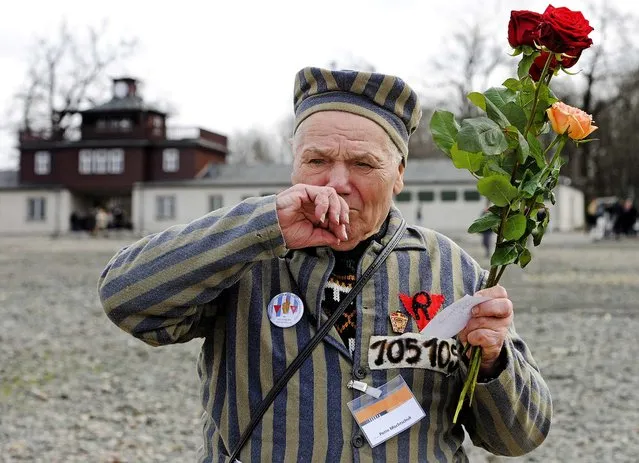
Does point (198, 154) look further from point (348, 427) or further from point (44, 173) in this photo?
point (348, 427)

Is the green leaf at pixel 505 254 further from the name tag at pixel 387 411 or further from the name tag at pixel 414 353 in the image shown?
the name tag at pixel 387 411

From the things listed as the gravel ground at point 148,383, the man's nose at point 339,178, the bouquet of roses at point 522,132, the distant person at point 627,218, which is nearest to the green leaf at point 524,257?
the bouquet of roses at point 522,132

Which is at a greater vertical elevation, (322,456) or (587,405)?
(322,456)

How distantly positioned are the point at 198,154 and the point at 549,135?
52615mm

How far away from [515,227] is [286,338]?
62cm

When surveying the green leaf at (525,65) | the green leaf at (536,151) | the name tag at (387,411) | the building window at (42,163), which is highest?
the building window at (42,163)

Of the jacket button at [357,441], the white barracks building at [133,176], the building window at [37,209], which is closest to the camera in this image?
the jacket button at [357,441]

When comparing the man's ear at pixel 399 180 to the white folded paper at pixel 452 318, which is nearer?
the white folded paper at pixel 452 318

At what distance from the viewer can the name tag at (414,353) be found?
2.07 m

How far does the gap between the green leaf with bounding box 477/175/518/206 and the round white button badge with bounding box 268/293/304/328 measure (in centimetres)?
54

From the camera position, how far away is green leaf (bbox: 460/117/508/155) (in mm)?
1808

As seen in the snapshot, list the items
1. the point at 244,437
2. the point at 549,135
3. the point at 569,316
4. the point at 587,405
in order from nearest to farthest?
the point at 244,437 < the point at 549,135 < the point at 587,405 < the point at 569,316

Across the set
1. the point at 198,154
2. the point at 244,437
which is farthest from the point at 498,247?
the point at 198,154

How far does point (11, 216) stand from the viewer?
55156mm
